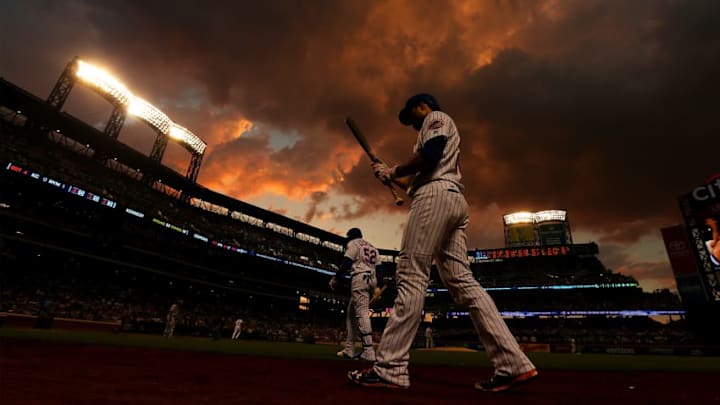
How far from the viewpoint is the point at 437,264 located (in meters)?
2.83

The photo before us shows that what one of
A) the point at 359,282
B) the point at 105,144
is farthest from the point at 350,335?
→ the point at 105,144

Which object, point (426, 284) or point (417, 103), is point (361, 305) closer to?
point (426, 284)

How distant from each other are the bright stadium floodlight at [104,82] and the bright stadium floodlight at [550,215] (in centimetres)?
5535

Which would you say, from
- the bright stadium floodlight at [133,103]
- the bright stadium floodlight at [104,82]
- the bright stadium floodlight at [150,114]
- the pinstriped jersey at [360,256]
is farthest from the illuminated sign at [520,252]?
the pinstriped jersey at [360,256]

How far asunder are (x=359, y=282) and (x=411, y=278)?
Result: 432 centimetres

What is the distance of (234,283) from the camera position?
3847cm

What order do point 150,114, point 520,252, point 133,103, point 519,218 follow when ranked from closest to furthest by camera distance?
point 133,103
point 150,114
point 520,252
point 519,218

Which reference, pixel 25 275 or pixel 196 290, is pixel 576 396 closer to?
pixel 25 275

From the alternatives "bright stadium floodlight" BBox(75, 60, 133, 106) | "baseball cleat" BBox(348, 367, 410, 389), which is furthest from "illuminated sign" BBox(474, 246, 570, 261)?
"baseball cleat" BBox(348, 367, 410, 389)

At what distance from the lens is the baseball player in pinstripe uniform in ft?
8.31

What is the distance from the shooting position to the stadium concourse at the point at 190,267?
81.1 feet

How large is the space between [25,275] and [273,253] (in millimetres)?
21618

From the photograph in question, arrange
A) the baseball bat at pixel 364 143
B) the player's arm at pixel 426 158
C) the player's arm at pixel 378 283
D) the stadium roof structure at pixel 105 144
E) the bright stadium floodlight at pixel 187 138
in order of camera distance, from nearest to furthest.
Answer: the player's arm at pixel 426 158
the baseball bat at pixel 364 143
the player's arm at pixel 378 283
the stadium roof structure at pixel 105 144
the bright stadium floodlight at pixel 187 138

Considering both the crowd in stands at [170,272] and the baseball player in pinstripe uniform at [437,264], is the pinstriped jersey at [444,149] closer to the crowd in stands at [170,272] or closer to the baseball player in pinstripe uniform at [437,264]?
the baseball player in pinstripe uniform at [437,264]
